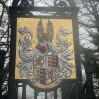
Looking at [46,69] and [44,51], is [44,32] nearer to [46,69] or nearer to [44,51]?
[44,51]

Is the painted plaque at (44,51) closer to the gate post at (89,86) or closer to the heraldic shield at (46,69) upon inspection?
the heraldic shield at (46,69)

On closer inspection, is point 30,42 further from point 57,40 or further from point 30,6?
point 30,6

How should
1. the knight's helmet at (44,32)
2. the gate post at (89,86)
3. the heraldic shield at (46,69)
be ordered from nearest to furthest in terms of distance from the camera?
the gate post at (89,86) → the heraldic shield at (46,69) → the knight's helmet at (44,32)

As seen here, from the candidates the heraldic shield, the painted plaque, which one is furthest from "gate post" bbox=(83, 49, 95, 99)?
the heraldic shield

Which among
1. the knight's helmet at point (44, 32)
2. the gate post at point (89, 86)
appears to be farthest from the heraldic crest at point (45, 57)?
the gate post at point (89, 86)

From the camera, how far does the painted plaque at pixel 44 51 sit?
408 cm

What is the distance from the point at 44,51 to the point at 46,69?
1.16 ft

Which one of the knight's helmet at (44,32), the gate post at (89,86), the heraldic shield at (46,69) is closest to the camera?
the gate post at (89,86)

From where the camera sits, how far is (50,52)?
169 inches

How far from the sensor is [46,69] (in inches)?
163

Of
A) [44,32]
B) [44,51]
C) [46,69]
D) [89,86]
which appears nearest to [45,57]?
[44,51]

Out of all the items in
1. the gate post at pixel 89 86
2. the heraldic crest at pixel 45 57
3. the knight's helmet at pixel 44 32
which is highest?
the knight's helmet at pixel 44 32

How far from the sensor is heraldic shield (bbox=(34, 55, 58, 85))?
13.3ft

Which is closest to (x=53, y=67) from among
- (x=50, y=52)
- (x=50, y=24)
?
(x=50, y=52)
